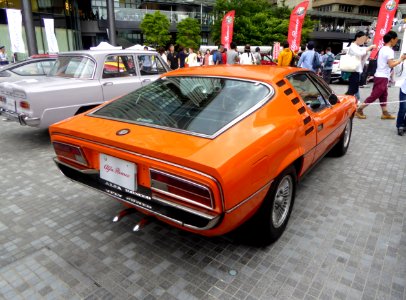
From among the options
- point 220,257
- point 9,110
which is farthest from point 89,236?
point 9,110

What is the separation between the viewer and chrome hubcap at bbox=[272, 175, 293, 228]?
8.98 feet

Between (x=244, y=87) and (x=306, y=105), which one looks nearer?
(x=244, y=87)

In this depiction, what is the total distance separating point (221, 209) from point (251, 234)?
814mm

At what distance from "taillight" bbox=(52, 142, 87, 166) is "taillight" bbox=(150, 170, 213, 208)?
82cm

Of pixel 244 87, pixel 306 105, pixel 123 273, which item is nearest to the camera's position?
pixel 123 273

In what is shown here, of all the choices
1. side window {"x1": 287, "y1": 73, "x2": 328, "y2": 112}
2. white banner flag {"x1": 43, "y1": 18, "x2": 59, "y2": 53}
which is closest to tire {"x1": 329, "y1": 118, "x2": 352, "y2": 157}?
side window {"x1": 287, "y1": 73, "x2": 328, "y2": 112}

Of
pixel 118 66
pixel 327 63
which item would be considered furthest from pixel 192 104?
pixel 327 63

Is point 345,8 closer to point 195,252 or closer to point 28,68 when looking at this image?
point 28,68

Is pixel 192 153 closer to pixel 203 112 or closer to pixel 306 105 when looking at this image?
pixel 203 112

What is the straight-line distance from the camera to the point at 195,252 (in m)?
2.70

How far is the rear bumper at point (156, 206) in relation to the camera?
203cm

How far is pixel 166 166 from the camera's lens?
206 cm

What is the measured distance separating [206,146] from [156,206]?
0.57 metres

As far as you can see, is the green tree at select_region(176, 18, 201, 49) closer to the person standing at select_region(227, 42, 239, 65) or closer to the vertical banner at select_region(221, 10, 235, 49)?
the vertical banner at select_region(221, 10, 235, 49)
